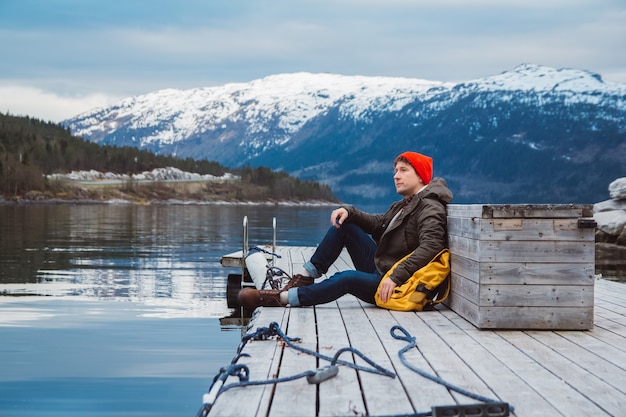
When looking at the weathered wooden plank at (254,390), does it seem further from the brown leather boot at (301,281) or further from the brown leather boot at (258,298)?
the brown leather boot at (301,281)

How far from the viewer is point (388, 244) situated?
8258 mm

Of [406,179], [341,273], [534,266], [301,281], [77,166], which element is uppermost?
[77,166]

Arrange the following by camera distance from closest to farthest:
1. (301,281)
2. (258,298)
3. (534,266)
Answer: (534,266)
(258,298)
(301,281)

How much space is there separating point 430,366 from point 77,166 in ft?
507

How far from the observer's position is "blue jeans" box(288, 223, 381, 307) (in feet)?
26.4

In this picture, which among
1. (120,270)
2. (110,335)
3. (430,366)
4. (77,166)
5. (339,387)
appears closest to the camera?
(339,387)

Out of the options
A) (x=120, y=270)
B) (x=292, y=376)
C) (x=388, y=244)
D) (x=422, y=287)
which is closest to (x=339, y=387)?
(x=292, y=376)

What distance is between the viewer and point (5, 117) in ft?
582

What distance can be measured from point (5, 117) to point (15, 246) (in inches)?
6393

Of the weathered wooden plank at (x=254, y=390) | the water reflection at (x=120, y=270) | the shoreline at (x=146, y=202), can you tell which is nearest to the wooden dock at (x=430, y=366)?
the weathered wooden plank at (x=254, y=390)

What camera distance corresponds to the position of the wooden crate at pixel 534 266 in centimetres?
707

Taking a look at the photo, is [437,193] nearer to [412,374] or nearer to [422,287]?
[422,287]

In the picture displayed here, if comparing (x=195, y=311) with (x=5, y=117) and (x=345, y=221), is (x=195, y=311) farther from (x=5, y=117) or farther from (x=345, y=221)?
(x=5, y=117)

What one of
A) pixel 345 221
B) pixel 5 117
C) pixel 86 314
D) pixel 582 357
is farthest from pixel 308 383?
pixel 5 117
